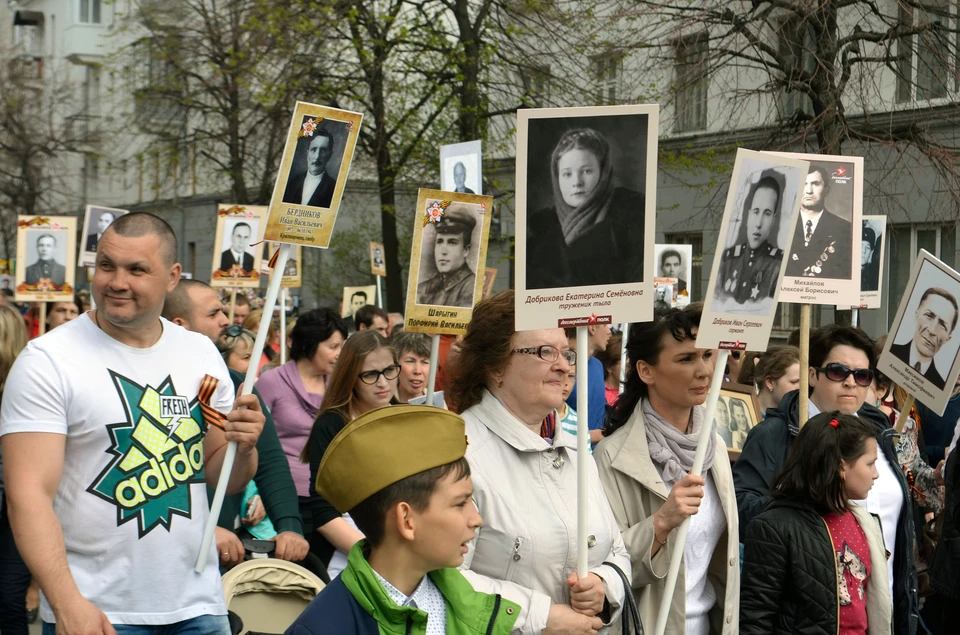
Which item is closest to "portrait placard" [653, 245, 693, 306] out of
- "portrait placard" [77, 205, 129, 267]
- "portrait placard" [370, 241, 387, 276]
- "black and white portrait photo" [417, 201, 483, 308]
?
"portrait placard" [77, 205, 129, 267]

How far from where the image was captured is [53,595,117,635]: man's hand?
317 cm

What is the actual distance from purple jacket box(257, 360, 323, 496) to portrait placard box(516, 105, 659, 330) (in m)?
3.07

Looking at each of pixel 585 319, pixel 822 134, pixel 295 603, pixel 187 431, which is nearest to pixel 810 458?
pixel 585 319

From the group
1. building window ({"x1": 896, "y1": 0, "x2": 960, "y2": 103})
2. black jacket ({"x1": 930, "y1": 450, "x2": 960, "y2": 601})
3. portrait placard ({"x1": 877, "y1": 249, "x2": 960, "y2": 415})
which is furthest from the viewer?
building window ({"x1": 896, "y1": 0, "x2": 960, "y2": 103})

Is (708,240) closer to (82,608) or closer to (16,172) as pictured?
(82,608)

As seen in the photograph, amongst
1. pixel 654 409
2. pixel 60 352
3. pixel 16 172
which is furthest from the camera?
pixel 16 172

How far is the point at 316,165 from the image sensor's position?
15.5ft

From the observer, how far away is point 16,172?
1486 inches

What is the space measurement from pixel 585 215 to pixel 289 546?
173cm

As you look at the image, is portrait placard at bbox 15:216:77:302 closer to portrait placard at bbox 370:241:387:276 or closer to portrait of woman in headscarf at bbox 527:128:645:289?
portrait placard at bbox 370:241:387:276

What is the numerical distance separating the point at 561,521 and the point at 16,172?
37762mm

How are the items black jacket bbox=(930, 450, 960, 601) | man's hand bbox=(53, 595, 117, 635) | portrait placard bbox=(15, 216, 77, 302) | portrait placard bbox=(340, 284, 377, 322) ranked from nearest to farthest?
man's hand bbox=(53, 595, 117, 635)
black jacket bbox=(930, 450, 960, 601)
portrait placard bbox=(15, 216, 77, 302)
portrait placard bbox=(340, 284, 377, 322)

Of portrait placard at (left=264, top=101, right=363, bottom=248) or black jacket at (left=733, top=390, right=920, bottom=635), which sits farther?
black jacket at (left=733, top=390, right=920, bottom=635)

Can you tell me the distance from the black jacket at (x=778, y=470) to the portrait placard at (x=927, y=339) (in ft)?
3.34
